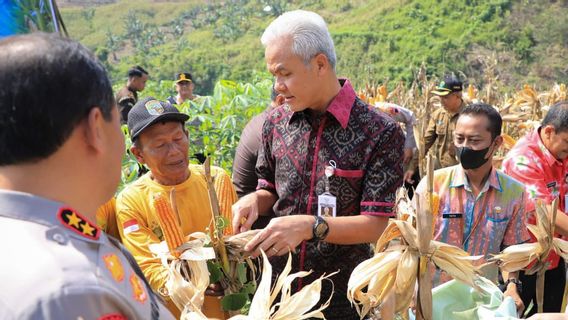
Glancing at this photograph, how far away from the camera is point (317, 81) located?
7.20 ft

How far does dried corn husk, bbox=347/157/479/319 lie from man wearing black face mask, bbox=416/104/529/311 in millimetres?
1052

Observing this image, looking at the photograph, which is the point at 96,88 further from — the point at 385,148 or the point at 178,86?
the point at 178,86

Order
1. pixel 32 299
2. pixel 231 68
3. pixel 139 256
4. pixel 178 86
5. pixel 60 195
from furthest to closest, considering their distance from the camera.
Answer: pixel 231 68
pixel 178 86
pixel 139 256
pixel 60 195
pixel 32 299

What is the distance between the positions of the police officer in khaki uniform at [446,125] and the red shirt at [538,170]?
8.15ft

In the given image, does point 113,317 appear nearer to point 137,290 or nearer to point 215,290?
point 137,290

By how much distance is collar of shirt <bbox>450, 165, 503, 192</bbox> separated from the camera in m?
2.86

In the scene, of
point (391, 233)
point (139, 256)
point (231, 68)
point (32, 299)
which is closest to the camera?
point (32, 299)

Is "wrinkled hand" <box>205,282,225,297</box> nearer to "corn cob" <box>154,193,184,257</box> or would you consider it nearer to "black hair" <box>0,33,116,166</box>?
"corn cob" <box>154,193,184,257</box>

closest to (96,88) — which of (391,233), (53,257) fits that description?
(53,257)

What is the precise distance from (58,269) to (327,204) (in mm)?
1376

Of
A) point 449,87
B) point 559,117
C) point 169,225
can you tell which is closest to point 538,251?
point 169,225

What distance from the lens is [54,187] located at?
3.40 ft

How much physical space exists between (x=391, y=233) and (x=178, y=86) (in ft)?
21.2

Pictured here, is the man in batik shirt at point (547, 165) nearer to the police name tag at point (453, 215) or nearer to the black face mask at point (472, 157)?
the black face mask at point (472, 157)
